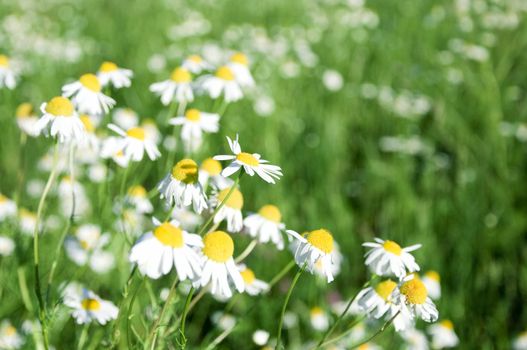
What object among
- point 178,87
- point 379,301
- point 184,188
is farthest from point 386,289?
point 178,87

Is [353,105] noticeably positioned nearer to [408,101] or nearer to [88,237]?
[408,101]

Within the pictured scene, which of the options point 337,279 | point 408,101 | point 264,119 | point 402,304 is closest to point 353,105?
point 408,101

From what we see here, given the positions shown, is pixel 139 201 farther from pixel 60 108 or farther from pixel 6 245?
pixel 60 108

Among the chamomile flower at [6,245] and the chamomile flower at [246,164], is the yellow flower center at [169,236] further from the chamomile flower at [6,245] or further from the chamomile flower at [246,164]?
the chamomile flower at [6,245]

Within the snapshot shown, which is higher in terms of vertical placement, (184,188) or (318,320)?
(184,188)

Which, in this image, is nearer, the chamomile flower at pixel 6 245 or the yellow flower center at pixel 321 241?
the yellow flower center at pixel 321 241

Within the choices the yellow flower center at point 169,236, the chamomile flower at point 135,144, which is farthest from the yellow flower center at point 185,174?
the chamomile flower at point 135,144

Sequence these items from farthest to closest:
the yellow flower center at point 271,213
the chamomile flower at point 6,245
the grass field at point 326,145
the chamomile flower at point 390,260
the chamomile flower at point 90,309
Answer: the grass field at point 326,145
the chamomile flower at point 6,245
the yellow flower center at point 271,213
the chamomile flower at point 90,309
the chamomile flower at point 390,260
